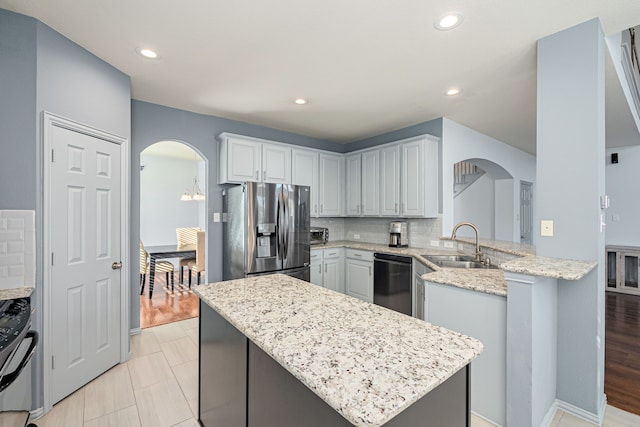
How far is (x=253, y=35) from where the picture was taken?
205cm

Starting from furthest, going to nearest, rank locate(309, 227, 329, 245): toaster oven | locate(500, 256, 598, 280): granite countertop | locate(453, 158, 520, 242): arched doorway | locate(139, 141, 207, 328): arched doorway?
1. locate(139, 141, 207, 328): arched doorway
2. locate(453, 158, 520, 242): arched doorway
3. locate(309, 227, 329, 245): toaster oven
4. locate(500, 256, 598, 280): granite countertop

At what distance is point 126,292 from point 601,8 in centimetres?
397

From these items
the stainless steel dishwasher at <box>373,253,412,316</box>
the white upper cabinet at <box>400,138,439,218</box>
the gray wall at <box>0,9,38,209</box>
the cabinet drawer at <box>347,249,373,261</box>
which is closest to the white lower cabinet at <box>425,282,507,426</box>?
the stainless steel dishwasher at <box>373,253,412,316</box>

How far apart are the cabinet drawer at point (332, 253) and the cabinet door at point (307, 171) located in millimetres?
581

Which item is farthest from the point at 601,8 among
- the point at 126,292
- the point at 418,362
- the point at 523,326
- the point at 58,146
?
the point at 126,292

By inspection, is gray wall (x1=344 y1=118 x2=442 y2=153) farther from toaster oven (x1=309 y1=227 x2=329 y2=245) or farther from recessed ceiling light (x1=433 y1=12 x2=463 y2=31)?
recessed ceiling light (x1=433 y1=12 x2=463 y2=31)

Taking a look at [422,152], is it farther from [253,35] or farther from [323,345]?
[323,345]

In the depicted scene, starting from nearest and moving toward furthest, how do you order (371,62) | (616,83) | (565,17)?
1. (565,17)
2. (371,62)
3. (616,83)

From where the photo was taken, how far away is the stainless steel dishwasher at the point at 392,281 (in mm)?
3414

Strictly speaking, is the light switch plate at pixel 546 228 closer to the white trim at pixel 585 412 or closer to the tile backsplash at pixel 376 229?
the white trim at pixel 585 412

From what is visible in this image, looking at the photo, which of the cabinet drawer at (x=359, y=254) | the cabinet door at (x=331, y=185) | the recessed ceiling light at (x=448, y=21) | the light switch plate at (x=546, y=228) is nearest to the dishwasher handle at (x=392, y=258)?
the cabinet drawer at (x=359, y=254)

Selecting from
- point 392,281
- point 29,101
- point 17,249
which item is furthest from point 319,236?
point 29,101

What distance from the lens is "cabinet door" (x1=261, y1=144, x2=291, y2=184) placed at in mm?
3891

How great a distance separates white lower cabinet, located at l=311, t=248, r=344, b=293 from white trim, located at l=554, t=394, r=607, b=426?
271 cm
